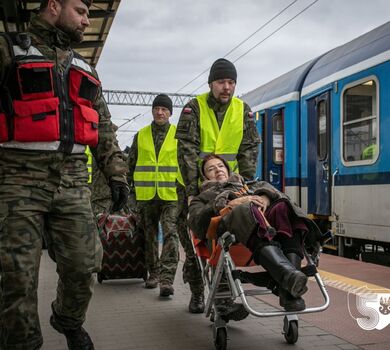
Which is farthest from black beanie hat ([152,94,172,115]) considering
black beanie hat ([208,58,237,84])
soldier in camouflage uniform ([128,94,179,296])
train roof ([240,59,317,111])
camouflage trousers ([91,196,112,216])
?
train roof ([240,59,317,111])

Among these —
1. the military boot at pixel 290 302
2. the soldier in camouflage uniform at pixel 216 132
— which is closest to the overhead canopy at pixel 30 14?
the soldier in camouflage uniform at pixel 216 132

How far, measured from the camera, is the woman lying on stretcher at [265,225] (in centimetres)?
332

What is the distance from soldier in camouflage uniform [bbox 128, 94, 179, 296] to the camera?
6.11 m

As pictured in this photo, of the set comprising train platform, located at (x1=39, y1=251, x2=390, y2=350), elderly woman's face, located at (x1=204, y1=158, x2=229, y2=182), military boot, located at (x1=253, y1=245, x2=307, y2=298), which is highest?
elderly woman's face, located at (x1=204, y1=158, x2=229, y2=182)

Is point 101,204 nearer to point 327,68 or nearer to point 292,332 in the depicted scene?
point 327,68

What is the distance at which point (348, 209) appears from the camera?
8586mm

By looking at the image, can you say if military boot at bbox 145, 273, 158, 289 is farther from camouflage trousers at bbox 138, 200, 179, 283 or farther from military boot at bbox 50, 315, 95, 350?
military boot at bbox 50, 315, 95, 350

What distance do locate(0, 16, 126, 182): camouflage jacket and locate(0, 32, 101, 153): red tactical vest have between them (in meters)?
0.05

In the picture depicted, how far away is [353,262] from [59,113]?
567cm

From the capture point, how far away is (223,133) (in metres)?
4.90

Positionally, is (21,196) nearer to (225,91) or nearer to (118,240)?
(225,91)

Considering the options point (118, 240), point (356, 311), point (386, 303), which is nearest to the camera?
point (386, 303)

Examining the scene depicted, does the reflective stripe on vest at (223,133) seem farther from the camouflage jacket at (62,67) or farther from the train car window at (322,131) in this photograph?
the train car window at (322,131)

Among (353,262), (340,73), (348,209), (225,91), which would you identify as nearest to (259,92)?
(340,73)
